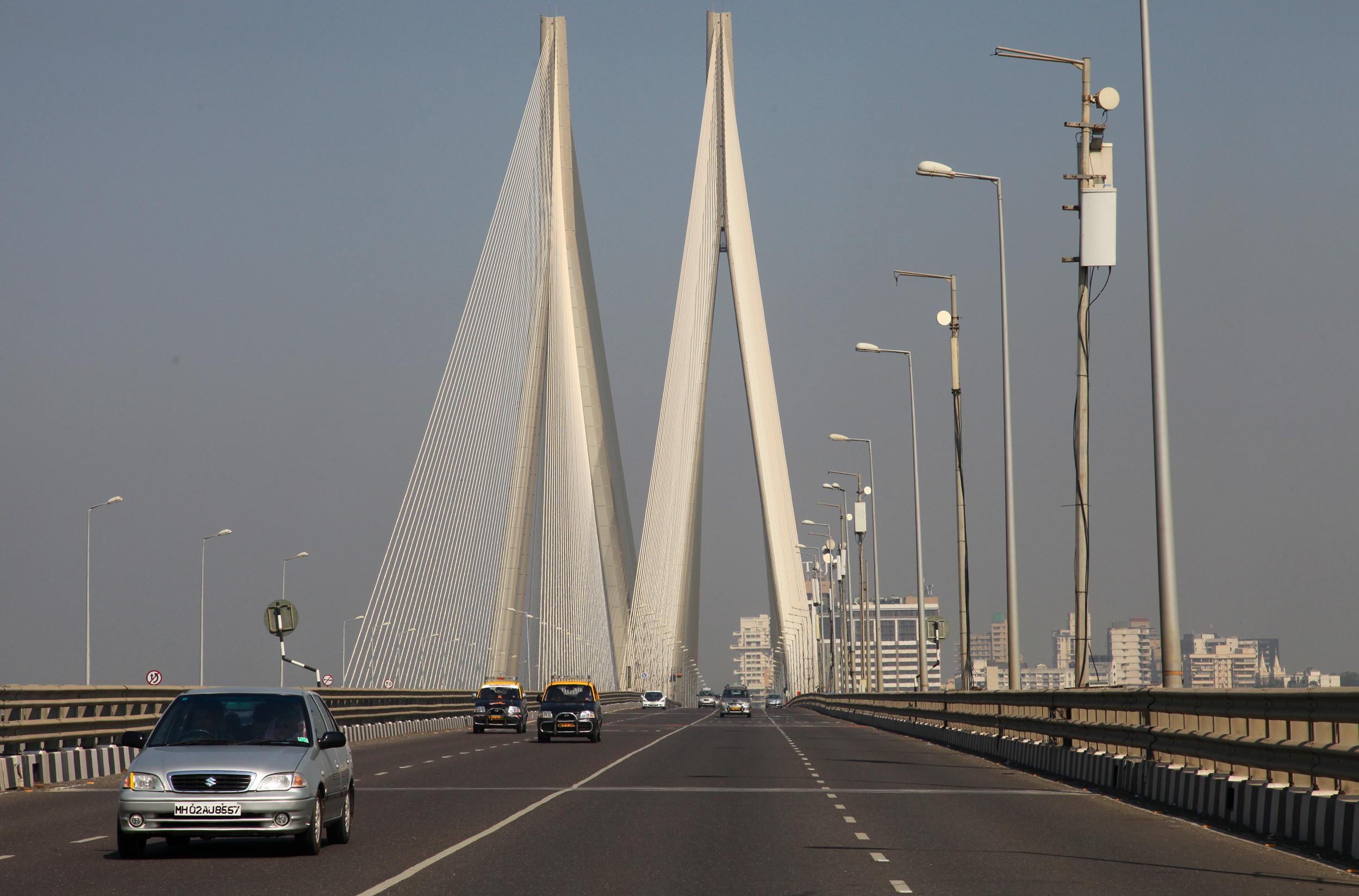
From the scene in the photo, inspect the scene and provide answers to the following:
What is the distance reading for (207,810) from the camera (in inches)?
520

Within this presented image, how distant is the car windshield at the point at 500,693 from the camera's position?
5116cm

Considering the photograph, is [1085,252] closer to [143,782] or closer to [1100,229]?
[1100,229]

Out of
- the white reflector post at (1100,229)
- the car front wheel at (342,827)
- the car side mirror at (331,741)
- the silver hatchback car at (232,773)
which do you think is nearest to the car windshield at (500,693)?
the white reflector post at (1100,229)

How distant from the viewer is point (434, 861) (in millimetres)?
13273

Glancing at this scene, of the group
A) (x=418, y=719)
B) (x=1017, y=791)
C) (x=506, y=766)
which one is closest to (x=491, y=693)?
(x=418, y=719)

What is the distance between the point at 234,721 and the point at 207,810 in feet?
3.76

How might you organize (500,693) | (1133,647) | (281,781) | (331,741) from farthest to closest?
(1133,647) → (500,693) → (331,741) → (281,781)

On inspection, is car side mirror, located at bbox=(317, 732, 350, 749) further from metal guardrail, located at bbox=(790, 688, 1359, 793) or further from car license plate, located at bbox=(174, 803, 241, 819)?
metal guardrail, located at bbox=(790, 688, 1359, 793)

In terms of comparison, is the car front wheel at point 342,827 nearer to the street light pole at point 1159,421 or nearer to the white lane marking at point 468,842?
the white lane marking at point 468,842

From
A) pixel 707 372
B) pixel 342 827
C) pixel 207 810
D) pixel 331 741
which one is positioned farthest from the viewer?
pixel 707 372

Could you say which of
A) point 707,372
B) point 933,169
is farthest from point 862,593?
point 933,169

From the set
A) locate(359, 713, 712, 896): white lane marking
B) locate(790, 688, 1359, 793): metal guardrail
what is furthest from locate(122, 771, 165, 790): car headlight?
locate(790, 688, 1359, 793): metal guardrail

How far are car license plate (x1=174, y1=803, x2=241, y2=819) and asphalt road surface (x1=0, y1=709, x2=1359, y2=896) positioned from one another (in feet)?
1.27

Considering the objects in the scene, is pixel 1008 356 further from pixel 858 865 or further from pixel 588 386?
pixel 588 386
